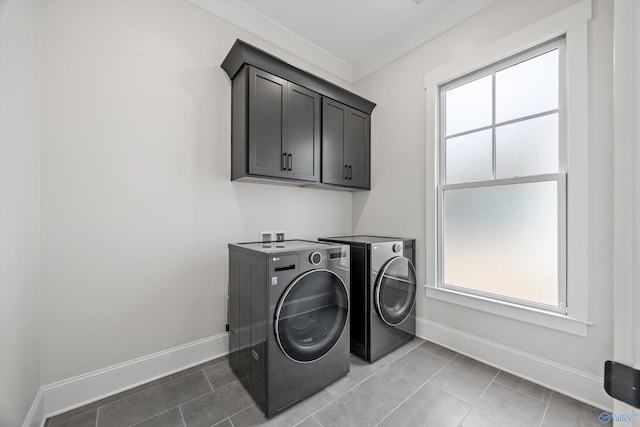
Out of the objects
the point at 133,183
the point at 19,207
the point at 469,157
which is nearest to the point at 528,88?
the point at 469,157

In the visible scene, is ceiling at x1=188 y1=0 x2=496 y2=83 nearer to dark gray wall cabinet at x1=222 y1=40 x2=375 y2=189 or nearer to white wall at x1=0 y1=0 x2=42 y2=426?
dark gray wall cabinet at x1=222 y1=40 x2=375 y2=189

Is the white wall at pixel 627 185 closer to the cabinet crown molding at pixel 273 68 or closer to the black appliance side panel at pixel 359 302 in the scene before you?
the black appliance side panel at pixel 359 302

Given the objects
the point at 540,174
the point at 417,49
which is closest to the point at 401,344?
the point at 540,174

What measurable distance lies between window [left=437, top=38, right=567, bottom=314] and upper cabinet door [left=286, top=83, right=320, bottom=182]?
1.14 metres

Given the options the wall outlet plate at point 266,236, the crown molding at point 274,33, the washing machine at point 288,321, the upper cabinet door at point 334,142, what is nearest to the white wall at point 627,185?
the washing machine at point 288,321

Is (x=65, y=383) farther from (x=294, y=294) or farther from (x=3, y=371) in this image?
(x=294, y=294)

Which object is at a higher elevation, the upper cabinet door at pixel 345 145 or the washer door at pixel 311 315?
the upper cabinet door at pixel 345 145

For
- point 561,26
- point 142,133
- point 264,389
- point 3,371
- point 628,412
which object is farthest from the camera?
point 142,133

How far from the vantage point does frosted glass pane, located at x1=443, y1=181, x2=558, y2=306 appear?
176 cm

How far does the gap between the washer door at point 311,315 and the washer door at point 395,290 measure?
380 mm

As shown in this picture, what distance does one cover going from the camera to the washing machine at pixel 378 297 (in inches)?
78.5

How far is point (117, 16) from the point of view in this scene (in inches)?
66.4

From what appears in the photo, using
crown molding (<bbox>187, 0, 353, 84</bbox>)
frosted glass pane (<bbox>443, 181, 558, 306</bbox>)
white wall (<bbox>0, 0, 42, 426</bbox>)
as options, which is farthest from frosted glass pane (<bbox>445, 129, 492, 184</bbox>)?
white wall (<bbox>0, 0, 42, 426</bbox>)

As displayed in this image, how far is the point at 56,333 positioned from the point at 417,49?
3498mm
